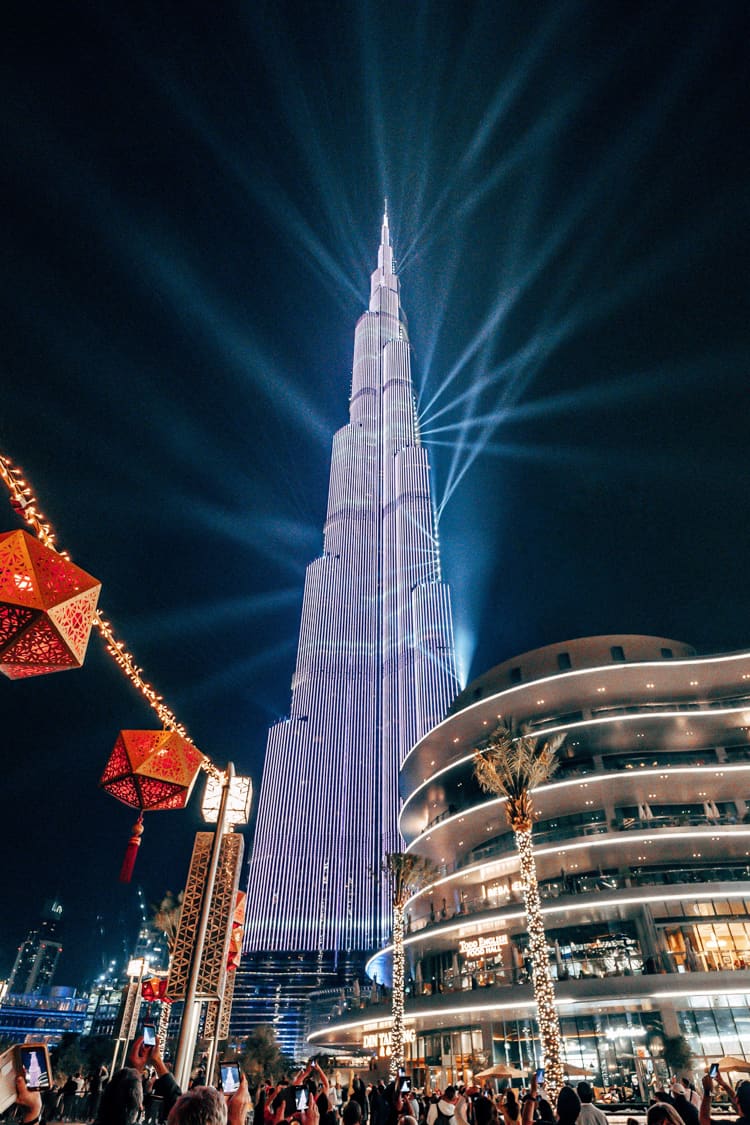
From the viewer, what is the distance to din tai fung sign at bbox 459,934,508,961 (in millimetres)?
34094

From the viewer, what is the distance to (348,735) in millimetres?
128125

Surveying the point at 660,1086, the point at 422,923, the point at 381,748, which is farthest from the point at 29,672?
the point at 381,748

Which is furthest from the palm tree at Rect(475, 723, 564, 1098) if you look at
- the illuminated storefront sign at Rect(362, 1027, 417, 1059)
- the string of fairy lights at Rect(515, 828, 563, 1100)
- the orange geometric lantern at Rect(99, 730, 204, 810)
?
the illuminated storefront sign at Rect(362, 1027, 417, 1059)

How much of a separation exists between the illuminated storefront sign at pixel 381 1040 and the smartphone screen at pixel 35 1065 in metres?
45.2

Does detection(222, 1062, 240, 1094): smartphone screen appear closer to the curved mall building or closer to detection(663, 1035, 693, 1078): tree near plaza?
the curved mall building

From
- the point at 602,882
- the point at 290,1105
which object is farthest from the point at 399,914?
the point at 290,1105

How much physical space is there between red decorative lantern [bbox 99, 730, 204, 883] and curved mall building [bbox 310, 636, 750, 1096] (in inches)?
869

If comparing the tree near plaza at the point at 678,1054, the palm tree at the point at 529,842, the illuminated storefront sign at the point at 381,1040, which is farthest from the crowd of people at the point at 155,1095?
the illuminated storefront sign at the point at 381,1040

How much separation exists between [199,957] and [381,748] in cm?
12079

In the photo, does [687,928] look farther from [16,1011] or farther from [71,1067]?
[16,1011]

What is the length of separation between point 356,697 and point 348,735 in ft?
27.1

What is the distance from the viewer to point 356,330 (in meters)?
166

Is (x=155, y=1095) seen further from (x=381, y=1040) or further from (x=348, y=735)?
(x=348, y=735)

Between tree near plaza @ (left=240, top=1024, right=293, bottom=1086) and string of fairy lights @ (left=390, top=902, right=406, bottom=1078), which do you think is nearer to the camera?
string of fairy lights @ (left=390, top=902, right=406, bottom=1078)
